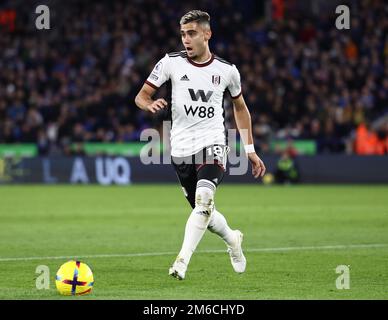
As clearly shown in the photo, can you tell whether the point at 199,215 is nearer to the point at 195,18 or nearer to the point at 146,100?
the point at 146,100

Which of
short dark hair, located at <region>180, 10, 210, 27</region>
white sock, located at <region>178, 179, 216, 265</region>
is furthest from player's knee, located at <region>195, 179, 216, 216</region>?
short dark hair, located at <region>180, 10, 210, 27</region>

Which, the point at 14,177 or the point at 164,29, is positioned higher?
the point at 164,29

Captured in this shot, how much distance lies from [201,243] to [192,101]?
4175 mm

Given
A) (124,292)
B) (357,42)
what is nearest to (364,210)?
(124,292)

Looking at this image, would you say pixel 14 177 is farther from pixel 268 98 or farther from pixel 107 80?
pixel 268 98

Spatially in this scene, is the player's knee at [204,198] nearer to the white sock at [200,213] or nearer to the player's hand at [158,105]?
the white sock at [200,213]

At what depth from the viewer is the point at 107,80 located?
108 feet

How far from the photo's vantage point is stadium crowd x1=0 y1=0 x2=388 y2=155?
28.8 m

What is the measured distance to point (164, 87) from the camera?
27.3 metres

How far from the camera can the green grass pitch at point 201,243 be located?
8.45m

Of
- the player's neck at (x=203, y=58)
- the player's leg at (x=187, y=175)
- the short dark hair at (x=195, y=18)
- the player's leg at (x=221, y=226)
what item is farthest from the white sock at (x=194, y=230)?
the short dark hair at (x=195, y=18)

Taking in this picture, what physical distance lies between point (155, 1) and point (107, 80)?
379 cm

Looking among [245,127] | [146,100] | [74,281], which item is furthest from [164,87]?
[74,281]
